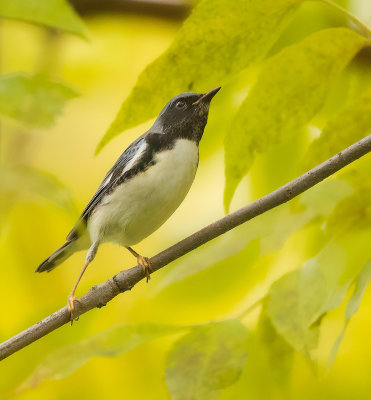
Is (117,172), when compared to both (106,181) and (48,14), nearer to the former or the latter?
(106,181)

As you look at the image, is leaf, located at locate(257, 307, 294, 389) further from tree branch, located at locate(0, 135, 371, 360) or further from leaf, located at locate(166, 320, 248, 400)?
tree branch, located at locate(0, 135, 371, 360)

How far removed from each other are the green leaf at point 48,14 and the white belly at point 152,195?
41cm

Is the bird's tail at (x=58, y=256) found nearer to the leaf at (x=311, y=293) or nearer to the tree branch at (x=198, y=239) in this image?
the tree branch at (x=198, y=239)

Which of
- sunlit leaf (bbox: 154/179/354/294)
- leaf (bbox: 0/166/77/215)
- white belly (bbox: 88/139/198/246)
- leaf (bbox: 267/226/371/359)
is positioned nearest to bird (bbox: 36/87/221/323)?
white belly (bbox: 88/139/198/246)

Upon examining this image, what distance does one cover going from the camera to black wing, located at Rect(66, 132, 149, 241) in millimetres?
1516

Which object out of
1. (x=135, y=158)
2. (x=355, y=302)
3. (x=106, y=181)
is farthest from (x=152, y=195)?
(x=355, y=302)

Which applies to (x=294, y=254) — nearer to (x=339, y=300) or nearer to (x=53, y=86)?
(x=339, y=300)

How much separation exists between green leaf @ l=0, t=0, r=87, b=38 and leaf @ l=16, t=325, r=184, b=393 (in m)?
0.52

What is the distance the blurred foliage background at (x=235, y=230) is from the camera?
38.8 inches

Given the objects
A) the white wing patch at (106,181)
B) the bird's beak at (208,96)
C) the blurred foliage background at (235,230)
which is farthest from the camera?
the white wing patch at (106,181)

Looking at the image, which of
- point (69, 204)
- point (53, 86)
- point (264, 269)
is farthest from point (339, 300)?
point (53, 86)

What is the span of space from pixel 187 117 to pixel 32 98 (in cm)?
60

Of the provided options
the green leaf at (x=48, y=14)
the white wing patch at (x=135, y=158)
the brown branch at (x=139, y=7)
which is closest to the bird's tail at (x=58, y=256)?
the white wing patch at (x=135, y=158)

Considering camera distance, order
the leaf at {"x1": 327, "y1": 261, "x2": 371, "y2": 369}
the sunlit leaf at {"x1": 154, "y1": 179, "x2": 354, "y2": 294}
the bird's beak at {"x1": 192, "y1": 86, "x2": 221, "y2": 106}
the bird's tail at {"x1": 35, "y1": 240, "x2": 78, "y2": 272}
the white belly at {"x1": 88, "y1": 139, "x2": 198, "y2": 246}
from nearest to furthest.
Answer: the leaf at {"x1": 327, "y1": 261, "x2": 371, "y2": 369} < the sunlit leaf at {"x1": 154, "y1": 179, "x2": 354, "y2": 294} < the white belly at {"x1": 88, "y1": 139, "x2": 198, "y2": 246} < the bird's beak at {"x1": 192, "y1": 86, "x2": 221, "y2": 106} < the bird's tail at {"x1": 35, "y1": 240, "x2": 78, "y2": 272}
